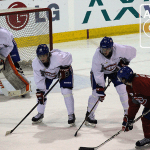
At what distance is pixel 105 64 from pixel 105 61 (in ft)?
0.13

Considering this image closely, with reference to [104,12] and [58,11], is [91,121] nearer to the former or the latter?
[58,11]

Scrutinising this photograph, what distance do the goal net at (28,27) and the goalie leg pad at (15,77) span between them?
3.41ft

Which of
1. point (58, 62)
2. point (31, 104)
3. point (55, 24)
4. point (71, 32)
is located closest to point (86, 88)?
point (31, 104)

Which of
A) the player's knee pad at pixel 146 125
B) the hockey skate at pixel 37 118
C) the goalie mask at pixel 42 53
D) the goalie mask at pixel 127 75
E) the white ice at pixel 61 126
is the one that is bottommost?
the white ice at pixel 61 126

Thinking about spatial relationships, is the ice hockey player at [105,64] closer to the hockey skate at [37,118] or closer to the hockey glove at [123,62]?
the hockey glove at [123,62]

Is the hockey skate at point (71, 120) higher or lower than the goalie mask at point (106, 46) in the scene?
lower

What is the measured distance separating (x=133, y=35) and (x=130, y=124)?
244 inches

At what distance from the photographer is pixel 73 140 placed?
10.9 ft

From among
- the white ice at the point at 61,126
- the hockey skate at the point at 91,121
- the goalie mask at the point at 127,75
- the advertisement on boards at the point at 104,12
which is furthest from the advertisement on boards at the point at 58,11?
the goalie mask at the point at 127,75

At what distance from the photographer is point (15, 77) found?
4750 mm

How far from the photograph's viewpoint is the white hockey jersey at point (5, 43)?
4402 millimetres

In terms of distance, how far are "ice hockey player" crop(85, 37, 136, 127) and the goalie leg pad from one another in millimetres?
1373

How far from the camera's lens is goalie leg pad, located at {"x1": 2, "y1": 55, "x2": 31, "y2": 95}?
15.4 feet

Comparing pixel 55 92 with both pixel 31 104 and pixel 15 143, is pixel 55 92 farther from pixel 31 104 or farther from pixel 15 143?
pixel 15 143
